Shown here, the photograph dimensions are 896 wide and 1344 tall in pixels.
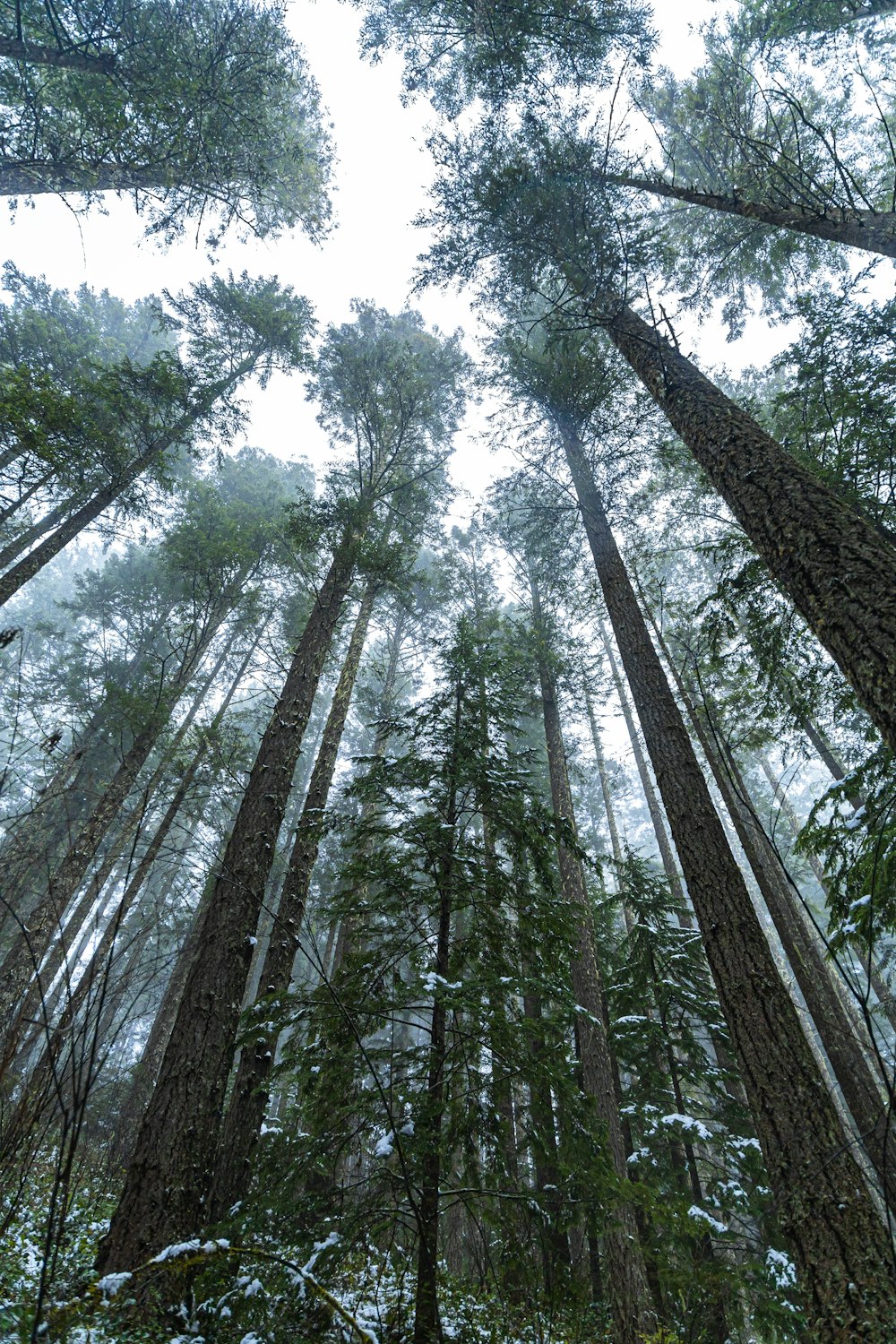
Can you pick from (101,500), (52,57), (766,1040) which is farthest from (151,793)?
(52,57)

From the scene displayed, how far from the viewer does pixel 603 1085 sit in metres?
6.95

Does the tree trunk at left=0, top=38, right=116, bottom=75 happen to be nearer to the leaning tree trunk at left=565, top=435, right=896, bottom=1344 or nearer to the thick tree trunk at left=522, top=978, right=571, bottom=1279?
the leaning tree trunk at left=565, top=435, right=896, bottom=1344

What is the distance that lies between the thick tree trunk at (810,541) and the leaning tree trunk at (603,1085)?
9.42ft

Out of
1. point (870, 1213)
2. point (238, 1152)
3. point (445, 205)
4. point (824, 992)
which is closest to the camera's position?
point (870, 1213)

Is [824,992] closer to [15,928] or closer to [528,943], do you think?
[528,943]

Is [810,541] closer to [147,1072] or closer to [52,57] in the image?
[52,57]

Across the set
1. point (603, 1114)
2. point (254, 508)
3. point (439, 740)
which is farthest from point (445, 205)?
point (603, 1114)

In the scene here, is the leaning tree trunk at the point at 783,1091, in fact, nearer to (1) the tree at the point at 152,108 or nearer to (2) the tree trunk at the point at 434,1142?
(2) the tree trunk at the point at 434,1142

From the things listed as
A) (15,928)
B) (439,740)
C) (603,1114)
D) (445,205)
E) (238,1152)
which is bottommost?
(238,1152)

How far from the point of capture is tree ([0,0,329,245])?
6988 mm

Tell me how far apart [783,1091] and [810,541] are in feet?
11.0

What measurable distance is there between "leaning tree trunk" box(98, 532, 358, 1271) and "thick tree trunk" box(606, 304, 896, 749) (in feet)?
10.6

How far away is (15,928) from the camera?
16.1 meters

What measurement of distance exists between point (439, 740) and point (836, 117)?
13.8 metres
